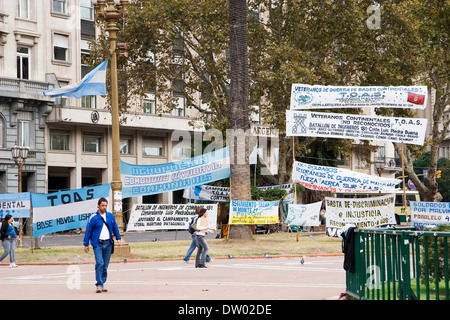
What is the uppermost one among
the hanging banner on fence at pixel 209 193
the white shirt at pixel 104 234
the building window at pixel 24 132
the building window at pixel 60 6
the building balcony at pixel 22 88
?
the building window at pixel 60 6

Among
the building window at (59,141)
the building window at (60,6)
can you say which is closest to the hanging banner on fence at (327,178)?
the building window at (59,141)

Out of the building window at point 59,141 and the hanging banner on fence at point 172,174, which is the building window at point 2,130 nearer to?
the building window at point 59,141

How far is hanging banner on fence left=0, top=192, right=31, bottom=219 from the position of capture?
26295mm

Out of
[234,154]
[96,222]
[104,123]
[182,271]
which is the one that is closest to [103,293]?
[96,222]

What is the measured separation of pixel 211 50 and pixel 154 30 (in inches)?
106

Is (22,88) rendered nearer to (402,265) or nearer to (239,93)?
(239,93)

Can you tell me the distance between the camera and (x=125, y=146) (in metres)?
56.2

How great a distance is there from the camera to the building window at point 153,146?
57344mm

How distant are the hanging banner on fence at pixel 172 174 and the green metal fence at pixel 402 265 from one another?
16.8 metres

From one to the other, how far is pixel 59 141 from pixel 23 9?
27.9 ft

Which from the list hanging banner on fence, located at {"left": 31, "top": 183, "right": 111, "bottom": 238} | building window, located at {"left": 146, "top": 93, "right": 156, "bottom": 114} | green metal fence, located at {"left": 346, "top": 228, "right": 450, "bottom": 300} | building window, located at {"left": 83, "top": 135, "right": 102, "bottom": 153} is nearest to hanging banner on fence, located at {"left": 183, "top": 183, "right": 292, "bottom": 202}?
hanging banner on fence, located at {"left": 31, "top": 183, "right": 111, "bottom": 238}

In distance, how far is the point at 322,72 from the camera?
36250 millimetres

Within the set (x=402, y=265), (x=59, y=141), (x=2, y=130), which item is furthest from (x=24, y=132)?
(x=402, y=265)
